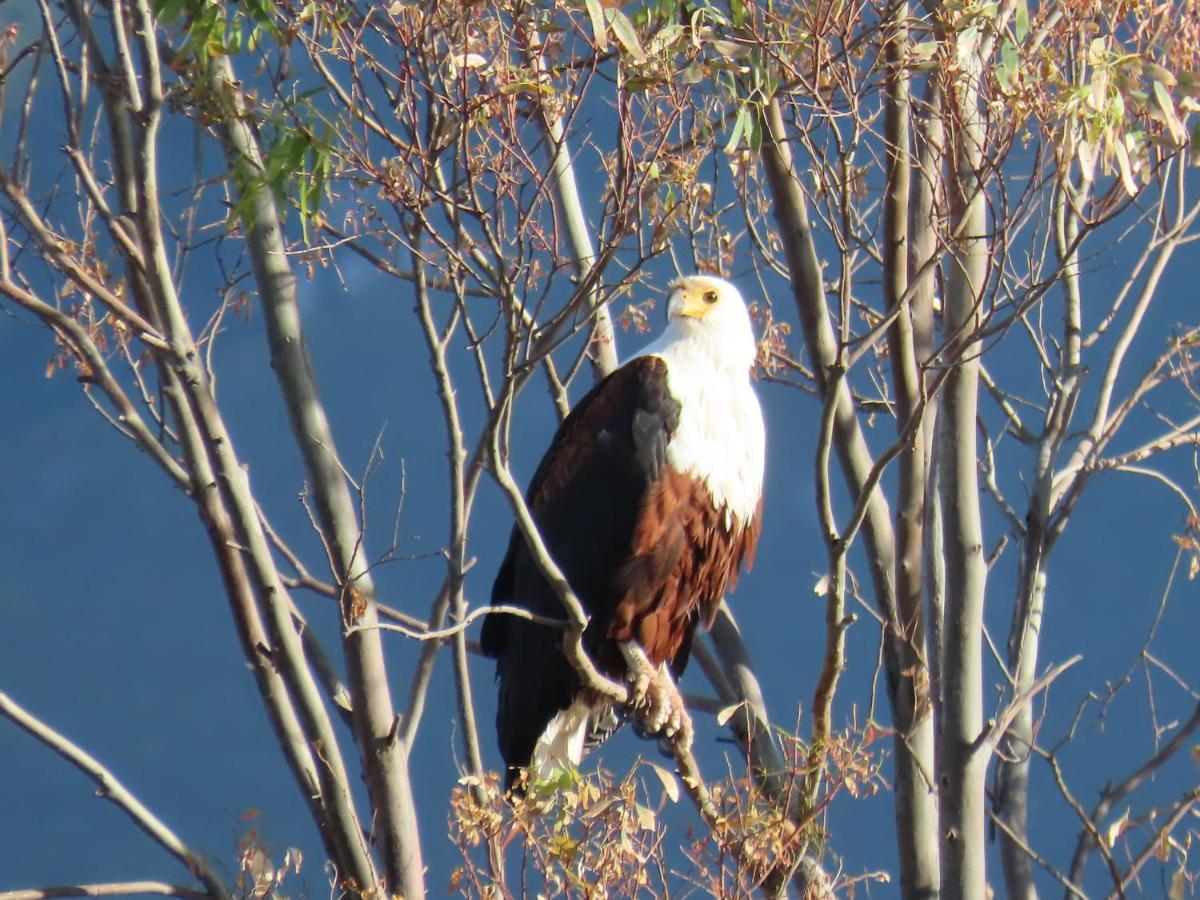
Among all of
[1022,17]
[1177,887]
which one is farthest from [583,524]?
[1022,17]

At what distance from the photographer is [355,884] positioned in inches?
115

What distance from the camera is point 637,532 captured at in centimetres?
359

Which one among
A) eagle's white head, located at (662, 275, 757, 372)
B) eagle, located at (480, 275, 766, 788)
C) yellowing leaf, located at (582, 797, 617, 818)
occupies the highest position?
eagle's white head, located at (662, 275, 757, 372)

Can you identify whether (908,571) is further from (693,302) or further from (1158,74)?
(1158,74)

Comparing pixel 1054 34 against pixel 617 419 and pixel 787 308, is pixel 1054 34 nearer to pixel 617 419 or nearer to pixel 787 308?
pixel 617 419

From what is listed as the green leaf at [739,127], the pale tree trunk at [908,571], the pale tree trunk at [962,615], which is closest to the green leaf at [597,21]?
the green leaf at [739,127]

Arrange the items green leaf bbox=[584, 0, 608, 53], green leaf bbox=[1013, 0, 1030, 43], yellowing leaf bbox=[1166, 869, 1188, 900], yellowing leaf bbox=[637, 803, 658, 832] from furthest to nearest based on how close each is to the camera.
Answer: yellowing leaf bbox=[1166, 869, 1188, 900] → green leaf bbox=[1013, 0, 1030, 43] → yellowing leaf bbox=[637, 803, 658, 832] → green leaf bbox=[584, 0, 608, 53]

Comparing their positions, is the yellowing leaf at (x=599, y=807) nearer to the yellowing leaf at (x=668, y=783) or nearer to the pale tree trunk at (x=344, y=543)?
the yellowing leaf at (x=668, y=783)

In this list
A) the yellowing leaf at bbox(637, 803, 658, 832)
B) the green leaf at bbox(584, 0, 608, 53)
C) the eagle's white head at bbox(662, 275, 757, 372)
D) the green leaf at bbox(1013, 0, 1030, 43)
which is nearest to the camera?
the green leaf at bbox(584, 0, 608, 53)

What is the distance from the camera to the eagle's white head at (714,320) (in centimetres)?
384

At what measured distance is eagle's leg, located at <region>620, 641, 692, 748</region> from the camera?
3695mm

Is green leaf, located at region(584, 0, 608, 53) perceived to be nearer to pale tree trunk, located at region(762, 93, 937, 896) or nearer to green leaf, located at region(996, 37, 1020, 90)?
green leaf, located at region(996, 37, 1020, 90)

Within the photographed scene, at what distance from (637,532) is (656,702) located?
0.39 meters

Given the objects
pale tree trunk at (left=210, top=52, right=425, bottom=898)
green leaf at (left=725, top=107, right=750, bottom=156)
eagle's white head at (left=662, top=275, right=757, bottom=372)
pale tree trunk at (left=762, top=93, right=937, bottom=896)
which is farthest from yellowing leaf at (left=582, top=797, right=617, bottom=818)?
eagle's white head at (left=662, top=275, right=757, bottom=372)
